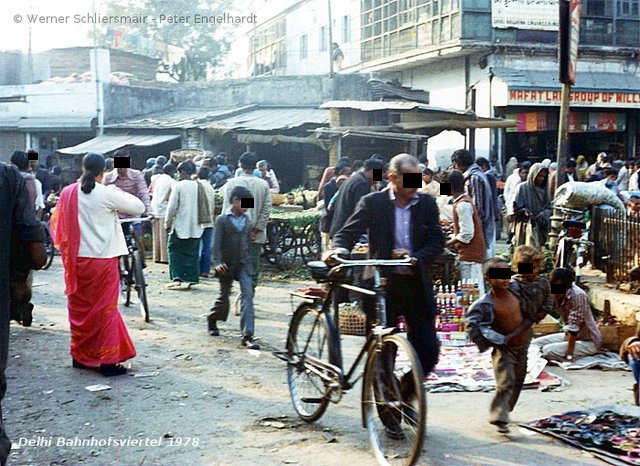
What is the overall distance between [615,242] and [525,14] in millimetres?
15385

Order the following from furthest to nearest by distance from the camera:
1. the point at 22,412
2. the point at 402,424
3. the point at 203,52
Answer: the point at 203,52
the point at 22,412
the point at 402,424

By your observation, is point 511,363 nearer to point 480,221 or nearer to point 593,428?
point 593,428

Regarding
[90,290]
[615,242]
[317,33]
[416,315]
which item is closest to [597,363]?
[615,242]

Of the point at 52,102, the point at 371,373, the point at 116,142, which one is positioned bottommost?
the point at 371,373

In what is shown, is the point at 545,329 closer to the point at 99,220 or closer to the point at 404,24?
the point at 99,220

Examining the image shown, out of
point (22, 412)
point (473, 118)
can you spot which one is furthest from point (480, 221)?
point (473, 118)

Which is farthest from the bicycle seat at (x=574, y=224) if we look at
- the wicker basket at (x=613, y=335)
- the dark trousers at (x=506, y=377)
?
the dark trousers at (x=506, y=377)

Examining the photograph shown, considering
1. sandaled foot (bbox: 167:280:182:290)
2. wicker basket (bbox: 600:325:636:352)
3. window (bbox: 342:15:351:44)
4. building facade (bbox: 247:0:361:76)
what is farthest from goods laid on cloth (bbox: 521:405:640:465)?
window (bbox: 342:15:351:44)

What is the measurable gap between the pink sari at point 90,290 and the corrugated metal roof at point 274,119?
1595cm

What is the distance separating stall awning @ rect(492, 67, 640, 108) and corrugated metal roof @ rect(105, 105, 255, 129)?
28.2ft

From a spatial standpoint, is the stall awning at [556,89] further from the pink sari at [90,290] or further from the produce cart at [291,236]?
the pink sari at [90,290]

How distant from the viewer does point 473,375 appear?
7277 millimetres

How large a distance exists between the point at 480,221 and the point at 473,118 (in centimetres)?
1018

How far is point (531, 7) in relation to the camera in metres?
23.7
